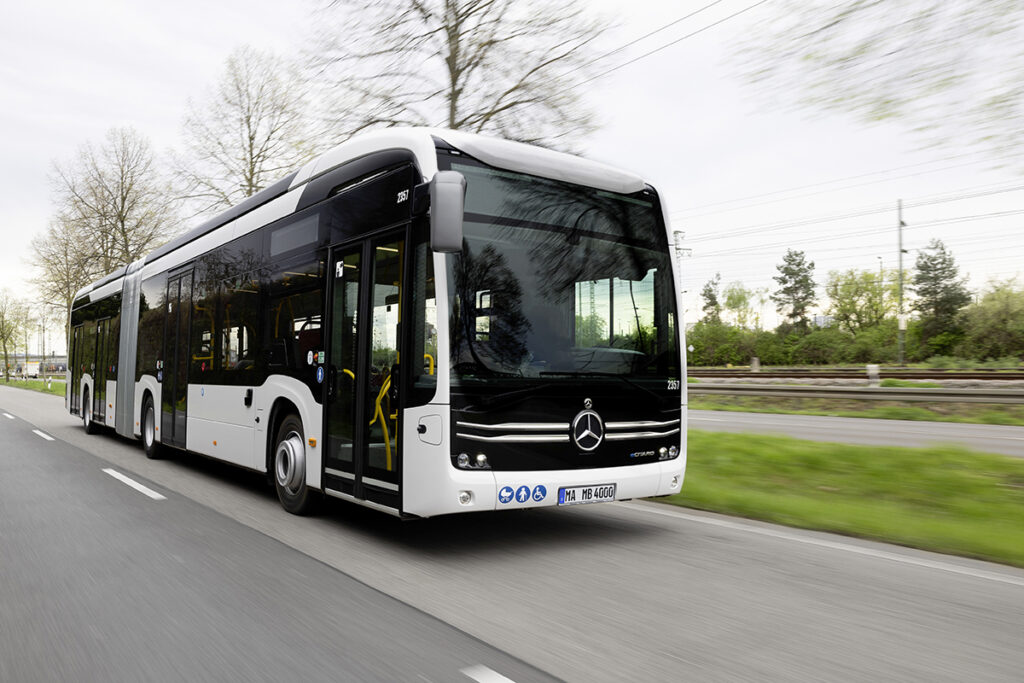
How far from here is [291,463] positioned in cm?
693

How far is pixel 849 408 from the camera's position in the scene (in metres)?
19.9

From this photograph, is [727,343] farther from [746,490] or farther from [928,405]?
[746,490]

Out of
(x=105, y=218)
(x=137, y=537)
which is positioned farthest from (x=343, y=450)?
(x=105, y=218)

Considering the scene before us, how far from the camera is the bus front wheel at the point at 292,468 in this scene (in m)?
6.84

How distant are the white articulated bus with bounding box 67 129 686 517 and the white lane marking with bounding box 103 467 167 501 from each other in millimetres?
1401

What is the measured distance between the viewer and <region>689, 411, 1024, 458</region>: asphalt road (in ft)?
40.4

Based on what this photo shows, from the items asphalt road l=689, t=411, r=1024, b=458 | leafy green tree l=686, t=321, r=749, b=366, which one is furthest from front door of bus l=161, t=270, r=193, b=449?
leafy green tree l=686, t=321, r=749, b=366

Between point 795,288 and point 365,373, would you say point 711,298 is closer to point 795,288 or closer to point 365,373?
point 795,288

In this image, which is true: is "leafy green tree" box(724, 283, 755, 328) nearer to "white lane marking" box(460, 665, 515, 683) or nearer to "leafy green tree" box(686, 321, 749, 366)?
"leafy green tree" box(686, 321, 749, 366)

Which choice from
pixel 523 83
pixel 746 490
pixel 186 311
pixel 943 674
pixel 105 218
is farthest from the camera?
pixel 105 218

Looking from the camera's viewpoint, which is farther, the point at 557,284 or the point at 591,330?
the point at 591,330

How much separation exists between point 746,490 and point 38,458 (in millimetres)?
10256

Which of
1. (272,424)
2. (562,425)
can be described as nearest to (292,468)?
(272,424)

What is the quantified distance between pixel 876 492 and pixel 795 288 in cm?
7058
